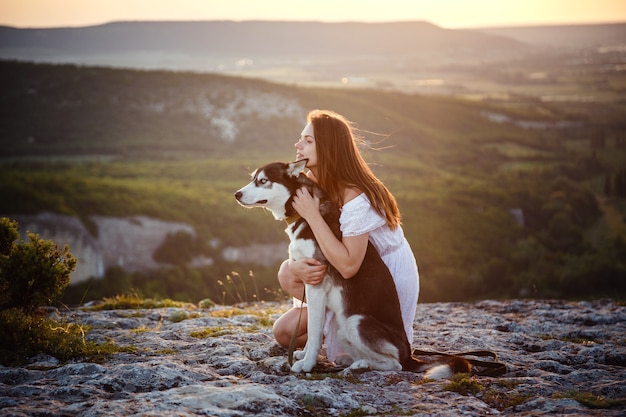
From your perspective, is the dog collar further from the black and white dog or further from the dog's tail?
the dog's tail

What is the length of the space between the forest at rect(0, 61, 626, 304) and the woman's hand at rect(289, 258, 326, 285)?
17.5 metres

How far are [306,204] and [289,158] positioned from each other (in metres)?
69.1

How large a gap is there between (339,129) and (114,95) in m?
87.3

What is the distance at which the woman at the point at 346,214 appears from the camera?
505 centimetres

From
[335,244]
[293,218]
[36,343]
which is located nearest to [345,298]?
[335,244]

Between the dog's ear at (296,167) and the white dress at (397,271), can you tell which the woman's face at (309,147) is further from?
the white dress at (397,271)

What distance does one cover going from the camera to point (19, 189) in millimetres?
40125

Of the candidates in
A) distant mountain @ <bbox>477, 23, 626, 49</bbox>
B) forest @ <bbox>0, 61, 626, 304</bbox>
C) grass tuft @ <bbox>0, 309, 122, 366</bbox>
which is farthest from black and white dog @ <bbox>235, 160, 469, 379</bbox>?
distant mountain @ <bbox>477, 23, 626, 49</bbox>

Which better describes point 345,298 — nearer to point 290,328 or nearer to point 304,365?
point 304,365


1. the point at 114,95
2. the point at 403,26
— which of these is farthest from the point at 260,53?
the point at 114,95

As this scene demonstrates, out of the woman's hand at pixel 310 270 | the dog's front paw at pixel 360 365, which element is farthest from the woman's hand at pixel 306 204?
the dog's front paw at pixel 360 365

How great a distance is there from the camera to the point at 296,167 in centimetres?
527

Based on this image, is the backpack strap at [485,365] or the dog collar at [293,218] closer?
the backpack strap at [485,365]

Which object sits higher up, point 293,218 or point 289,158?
point 289,158
